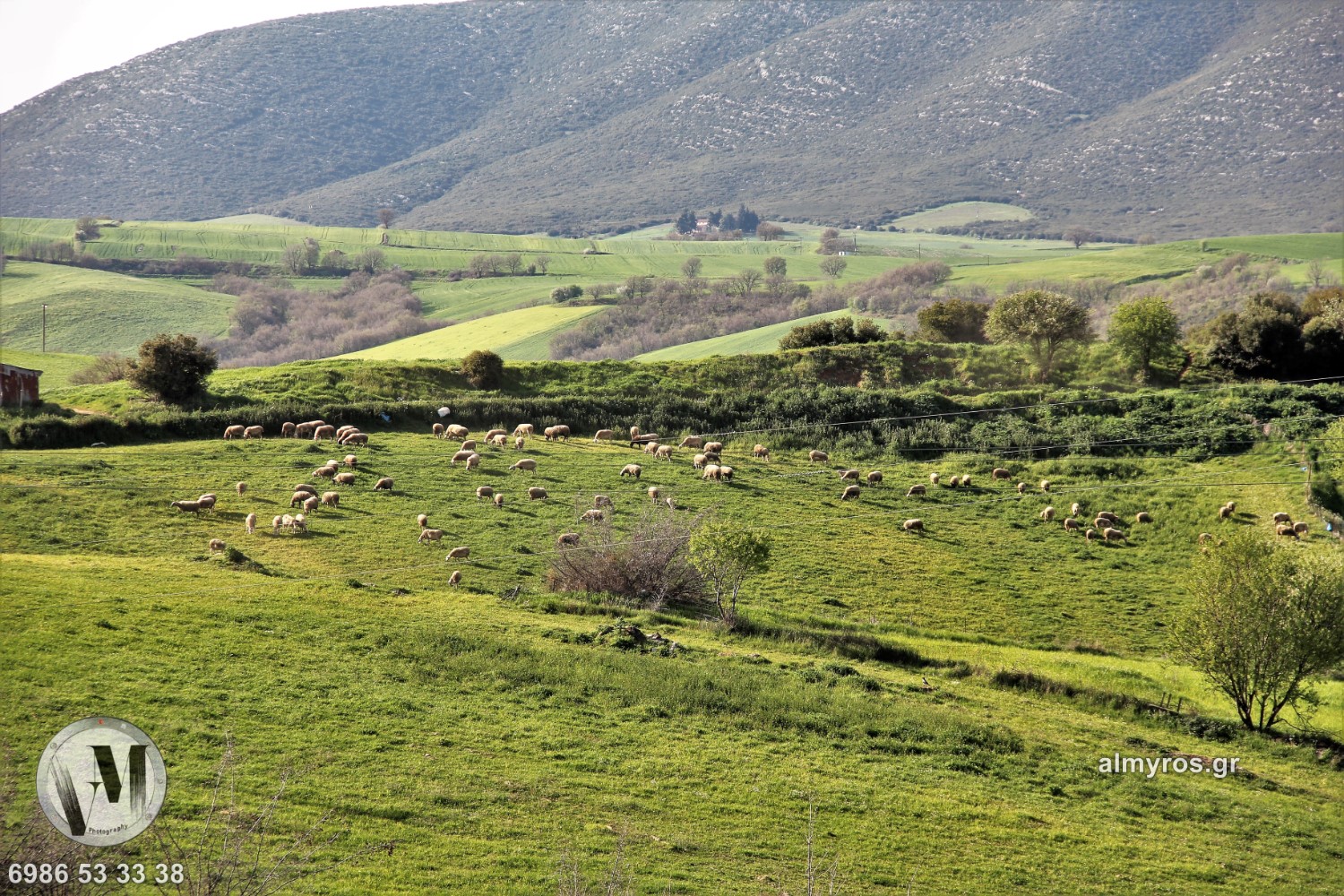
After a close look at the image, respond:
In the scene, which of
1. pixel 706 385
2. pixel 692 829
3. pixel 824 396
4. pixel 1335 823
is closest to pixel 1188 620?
pixel 1335 823

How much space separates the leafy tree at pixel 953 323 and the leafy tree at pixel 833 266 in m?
74.1

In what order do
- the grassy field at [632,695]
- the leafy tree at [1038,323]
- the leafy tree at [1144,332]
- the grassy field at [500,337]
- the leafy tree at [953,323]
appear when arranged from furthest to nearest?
the grassy field at [500,337] → the leafy tree at [953,323] → the leafy tree at [1038,323] → the leafy tree at [1144,332] → the grassy field at [632,695]

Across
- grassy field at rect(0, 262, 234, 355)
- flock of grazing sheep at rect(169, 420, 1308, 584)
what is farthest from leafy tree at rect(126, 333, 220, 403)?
grassy field at rect(0, 262, 234, 355)

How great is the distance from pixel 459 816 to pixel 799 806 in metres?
5.82

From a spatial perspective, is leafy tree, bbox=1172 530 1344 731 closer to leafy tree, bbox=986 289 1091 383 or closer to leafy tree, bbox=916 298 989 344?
leafy tree, bbox=986 289 1091 383

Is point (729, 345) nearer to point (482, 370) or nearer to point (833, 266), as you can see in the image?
point (482, 370)

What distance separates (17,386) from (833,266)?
401 ft

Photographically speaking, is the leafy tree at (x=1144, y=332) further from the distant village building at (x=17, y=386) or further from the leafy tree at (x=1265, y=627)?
the distant village building at (x=17, y=386)

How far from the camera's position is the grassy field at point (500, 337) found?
9700 cm

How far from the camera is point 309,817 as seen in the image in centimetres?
1647

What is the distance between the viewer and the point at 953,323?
77.6 metres

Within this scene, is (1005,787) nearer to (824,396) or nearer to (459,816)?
(459,816)

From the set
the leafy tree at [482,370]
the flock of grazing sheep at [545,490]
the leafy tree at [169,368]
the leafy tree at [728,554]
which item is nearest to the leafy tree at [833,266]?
the leafy tree at [482,370]
